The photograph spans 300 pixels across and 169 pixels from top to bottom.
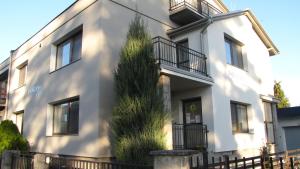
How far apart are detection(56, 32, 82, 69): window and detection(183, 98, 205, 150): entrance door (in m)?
5.19

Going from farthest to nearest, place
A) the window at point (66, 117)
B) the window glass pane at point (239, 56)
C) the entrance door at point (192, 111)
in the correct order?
the window glass pane at point (239, 56) → the entrance door at point (192, 111) → the window at point (66, 117)

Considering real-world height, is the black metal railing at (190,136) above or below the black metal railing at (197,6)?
below

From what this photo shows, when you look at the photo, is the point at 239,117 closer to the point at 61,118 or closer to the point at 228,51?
the point at 228,51

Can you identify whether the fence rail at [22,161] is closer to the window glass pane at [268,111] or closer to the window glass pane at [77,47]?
the window glass pane at [77,47]

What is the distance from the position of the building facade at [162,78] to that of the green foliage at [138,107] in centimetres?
77

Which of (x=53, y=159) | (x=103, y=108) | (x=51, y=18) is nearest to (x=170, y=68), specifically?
(x=103, y=108)

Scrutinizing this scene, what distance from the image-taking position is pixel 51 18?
1323cm

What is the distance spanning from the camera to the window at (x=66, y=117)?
1054 centimetres

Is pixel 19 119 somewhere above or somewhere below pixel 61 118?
above

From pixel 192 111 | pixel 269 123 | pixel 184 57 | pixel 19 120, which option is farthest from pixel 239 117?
pixel 19 120

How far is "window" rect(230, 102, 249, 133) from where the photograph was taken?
1243cm

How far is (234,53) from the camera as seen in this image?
547 inches

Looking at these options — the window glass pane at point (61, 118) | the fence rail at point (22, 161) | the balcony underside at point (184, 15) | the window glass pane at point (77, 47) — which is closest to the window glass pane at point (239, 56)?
the balcony underside at point (184, 15)

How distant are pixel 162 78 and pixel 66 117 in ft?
14.9
